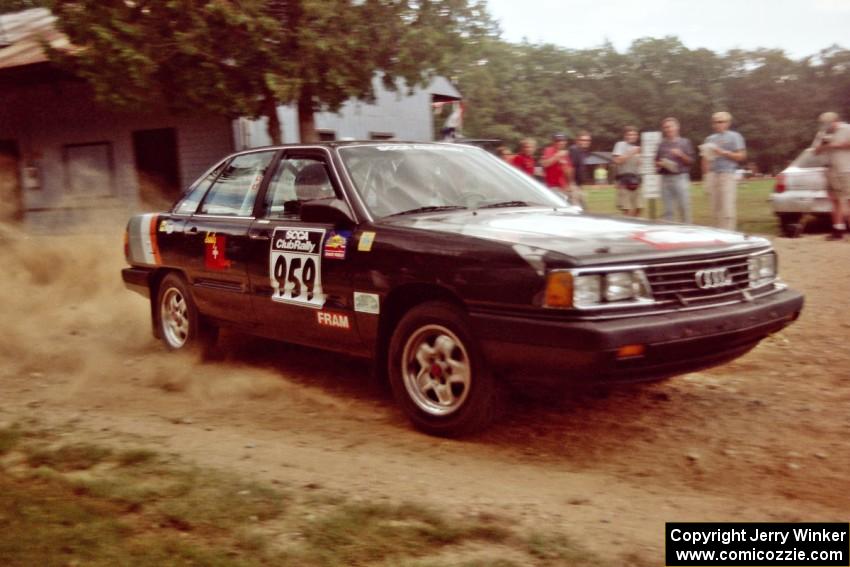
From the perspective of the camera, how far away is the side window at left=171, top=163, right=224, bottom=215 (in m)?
6.92

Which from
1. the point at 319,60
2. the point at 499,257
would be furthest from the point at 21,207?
the point at 499,257

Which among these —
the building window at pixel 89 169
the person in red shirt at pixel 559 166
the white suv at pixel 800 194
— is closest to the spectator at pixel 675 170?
the person in red shirt at pixel 559 166

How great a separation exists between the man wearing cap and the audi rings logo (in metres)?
8.46

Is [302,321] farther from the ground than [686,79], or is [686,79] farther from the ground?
[686,79]

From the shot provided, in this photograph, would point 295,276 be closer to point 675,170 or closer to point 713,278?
point 713,278

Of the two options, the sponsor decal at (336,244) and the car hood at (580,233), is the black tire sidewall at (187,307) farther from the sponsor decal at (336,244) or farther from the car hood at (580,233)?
the car hood at (580,233)

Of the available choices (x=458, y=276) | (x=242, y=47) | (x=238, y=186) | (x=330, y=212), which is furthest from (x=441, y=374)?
(x=242, y=47)

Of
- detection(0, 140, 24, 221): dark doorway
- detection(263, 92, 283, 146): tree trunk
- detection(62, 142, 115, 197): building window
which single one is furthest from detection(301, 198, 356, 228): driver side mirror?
detection(0, 140, 24, 221): dark doorway

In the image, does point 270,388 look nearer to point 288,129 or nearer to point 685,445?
point 685,445

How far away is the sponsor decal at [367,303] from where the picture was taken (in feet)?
16.7

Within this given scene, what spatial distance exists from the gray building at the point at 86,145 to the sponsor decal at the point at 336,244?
529 inches

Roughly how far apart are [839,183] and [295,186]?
9061mm

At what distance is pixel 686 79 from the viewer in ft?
261

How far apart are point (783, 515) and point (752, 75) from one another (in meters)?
78.6
